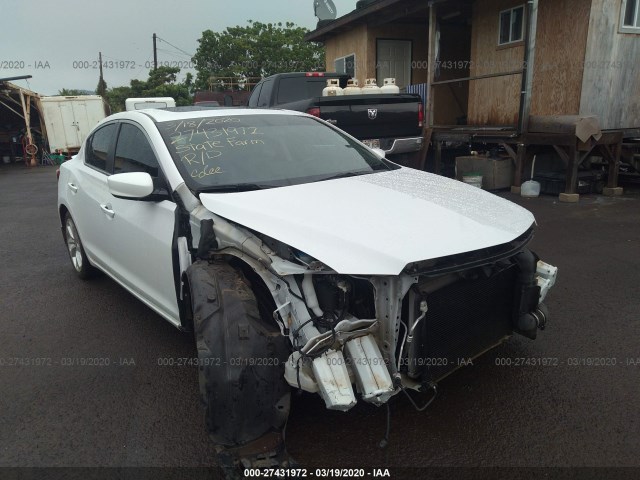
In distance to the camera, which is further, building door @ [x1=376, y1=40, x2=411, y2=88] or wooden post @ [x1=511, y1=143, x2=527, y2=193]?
building door @ [x1=376, y1=40, x2=411, y2=88]

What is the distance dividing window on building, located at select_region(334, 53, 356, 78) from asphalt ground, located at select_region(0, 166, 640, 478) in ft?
36.6

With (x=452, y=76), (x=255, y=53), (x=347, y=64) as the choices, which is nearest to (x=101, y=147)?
(x=452, y=76)

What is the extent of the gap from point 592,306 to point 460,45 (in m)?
11.1

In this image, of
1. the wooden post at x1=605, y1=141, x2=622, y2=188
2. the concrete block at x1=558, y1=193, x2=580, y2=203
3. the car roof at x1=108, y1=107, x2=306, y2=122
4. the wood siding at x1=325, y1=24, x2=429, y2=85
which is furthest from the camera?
the wood siding at x1=325, y1=24, x2=429, y2=85

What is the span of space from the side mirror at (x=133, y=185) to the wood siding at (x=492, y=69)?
862cm

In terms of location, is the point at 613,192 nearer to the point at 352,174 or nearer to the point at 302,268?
the point at 352,174

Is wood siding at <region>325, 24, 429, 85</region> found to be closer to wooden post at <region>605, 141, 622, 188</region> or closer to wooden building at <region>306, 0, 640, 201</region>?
wooden building at <region>306, 0, 640, 201</region>

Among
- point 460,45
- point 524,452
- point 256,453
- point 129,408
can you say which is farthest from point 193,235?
point 460,45

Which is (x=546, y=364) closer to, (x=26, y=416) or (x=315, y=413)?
(x=315, y=413)

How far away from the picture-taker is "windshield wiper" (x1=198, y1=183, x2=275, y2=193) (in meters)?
3.14

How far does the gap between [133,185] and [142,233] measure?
47cm

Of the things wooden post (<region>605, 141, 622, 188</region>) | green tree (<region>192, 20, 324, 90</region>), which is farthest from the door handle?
green tree (<region>192, 20, 324, 90</region>)

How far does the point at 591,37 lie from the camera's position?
8648 millimetres

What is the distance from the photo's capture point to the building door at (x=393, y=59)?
14.0 m
